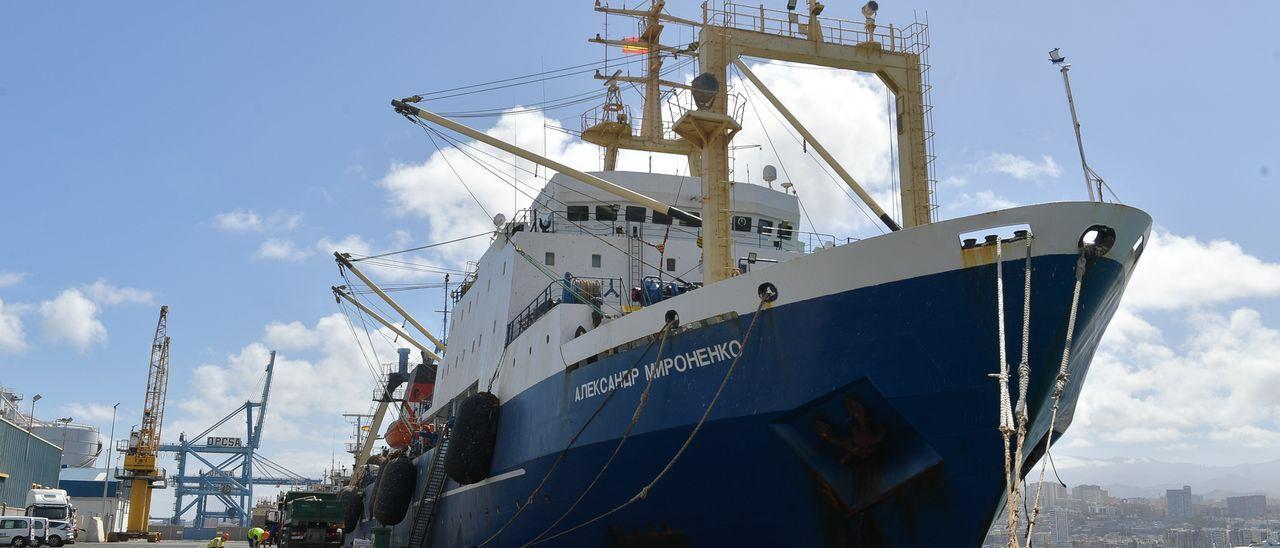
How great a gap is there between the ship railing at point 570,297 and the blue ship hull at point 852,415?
277cm

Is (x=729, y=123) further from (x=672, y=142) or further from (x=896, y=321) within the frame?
(x=672, y=142)

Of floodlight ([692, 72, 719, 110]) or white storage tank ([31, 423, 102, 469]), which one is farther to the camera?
white storage tank ([31, 423, 102, 469])

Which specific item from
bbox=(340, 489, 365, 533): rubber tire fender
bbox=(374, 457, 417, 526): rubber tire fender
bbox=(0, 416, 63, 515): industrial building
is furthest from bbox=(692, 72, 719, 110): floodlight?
bbox=(0, 416, 63, 515): industrial building

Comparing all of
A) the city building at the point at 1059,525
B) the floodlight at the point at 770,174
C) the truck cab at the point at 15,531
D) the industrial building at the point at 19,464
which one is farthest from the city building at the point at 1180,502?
the industrial building at the point at 19,464

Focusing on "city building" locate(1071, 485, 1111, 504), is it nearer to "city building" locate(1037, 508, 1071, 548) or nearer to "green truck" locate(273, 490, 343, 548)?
"city building" locate(1037, 508, 1071, 548)

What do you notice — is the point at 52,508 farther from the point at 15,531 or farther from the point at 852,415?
the point at 852,415

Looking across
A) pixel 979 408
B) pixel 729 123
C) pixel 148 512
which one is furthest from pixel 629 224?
pixel 148 512

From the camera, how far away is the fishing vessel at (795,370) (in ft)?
35.7

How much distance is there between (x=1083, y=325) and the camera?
1110cm

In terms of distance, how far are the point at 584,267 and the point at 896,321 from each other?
8.76 meters

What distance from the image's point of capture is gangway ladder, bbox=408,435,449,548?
796 inches

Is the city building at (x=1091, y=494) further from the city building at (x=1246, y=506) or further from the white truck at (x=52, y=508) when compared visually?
the white truck at (x=52, y=508)

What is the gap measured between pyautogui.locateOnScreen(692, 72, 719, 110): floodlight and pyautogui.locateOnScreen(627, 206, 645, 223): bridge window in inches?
216

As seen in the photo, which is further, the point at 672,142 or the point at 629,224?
the point at 672,142
